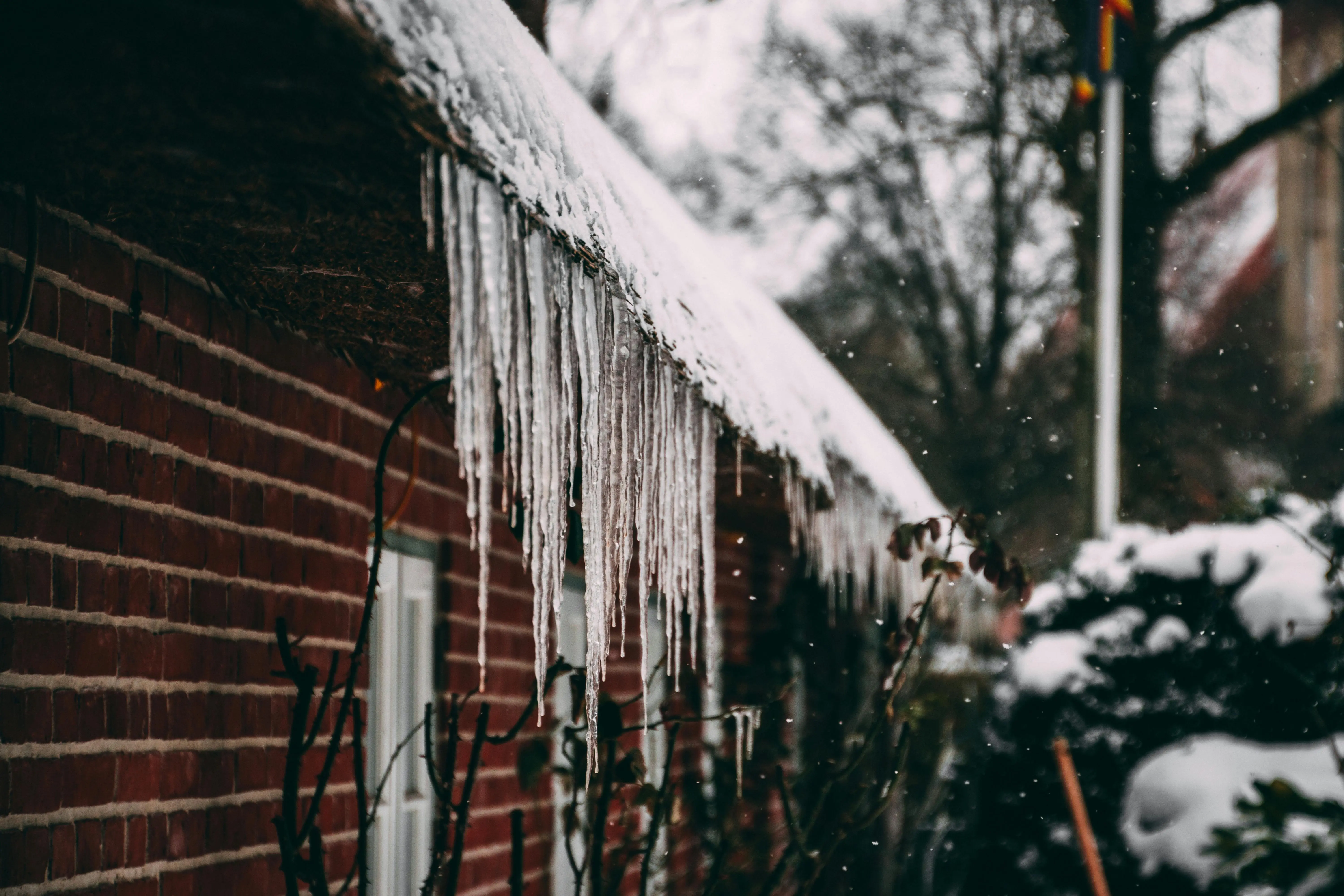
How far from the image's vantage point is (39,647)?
1.90 meters

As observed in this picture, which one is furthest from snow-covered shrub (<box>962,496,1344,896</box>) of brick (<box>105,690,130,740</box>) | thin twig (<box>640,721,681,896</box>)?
brick (<box>105,690,130,740</box>)

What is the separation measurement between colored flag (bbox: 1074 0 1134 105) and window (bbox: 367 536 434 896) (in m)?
8.25

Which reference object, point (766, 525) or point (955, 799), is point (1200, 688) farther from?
point (766, 525)

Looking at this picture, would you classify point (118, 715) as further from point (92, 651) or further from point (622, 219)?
point (622, 219)

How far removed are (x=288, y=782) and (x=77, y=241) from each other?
1.07m

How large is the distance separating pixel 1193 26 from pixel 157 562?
43.9ft

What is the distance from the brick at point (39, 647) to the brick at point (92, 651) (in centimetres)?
2

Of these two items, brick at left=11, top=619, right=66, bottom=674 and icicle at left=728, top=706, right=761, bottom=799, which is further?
icicle at left=728, top=706, right=761, bottom=799

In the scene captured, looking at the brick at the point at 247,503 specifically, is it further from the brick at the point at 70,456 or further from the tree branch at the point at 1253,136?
the tree branch at the point at 1253,136

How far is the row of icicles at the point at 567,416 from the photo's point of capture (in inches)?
62.1

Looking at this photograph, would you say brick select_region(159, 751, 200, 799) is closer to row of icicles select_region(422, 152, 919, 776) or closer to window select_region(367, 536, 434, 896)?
row of icicles select_region(422, 152, 919, 776)

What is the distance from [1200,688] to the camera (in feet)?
19.5

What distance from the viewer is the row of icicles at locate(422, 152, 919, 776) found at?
1.58m

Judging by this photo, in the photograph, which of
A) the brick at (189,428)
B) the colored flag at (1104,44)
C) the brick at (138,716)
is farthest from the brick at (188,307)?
the colored flag at (1104,44)
